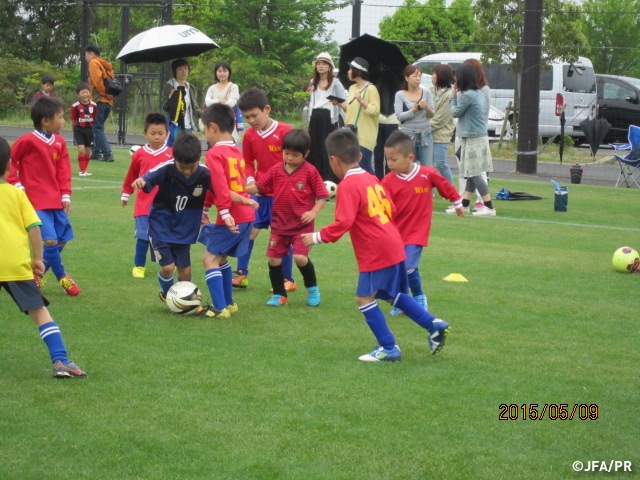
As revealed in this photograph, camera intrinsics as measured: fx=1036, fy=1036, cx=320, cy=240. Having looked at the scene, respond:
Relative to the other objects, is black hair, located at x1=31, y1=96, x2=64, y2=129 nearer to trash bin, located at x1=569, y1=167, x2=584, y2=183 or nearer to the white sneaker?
the white sneaker

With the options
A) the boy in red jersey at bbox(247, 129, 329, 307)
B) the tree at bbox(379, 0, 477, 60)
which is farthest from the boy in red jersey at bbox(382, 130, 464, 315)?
the tree at bbox(379, 0, 477, 60)

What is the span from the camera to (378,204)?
672 cm

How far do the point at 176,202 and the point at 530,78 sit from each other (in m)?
13.9

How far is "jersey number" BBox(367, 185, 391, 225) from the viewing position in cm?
665

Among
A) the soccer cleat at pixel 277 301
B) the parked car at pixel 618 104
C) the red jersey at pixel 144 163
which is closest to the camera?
the soccer cleat at pixel 277 301

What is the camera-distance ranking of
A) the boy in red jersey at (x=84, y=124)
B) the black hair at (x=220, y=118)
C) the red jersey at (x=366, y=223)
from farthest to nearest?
the boy in red jersey at (x=84, y=124) → the black hair at (x=220, y=118) → the red jersey at (x=366, y=223)

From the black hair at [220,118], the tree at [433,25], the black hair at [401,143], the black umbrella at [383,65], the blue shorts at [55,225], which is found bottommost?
the blue shorts at [55,225]

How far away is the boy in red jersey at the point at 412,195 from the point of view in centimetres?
761

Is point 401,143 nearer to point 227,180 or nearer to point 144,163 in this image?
point 227,180

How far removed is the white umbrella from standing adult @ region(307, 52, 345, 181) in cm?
278

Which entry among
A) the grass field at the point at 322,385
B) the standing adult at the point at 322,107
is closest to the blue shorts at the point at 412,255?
the grass field at the point at 322,385

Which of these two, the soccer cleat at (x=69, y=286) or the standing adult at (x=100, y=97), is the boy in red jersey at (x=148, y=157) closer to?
the soccer cleat at (x=69, y=286)

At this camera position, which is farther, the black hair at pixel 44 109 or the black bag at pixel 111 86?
the black bag at pixel 111 86

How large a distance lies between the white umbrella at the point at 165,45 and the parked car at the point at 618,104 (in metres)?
16.4
